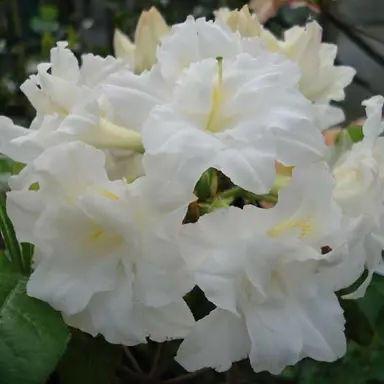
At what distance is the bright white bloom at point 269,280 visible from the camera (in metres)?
0.39

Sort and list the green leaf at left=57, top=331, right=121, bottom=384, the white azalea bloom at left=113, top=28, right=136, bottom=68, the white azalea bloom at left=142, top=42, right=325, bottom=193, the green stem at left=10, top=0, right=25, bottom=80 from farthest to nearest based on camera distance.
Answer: the green stem at left=10, top=0, right=25, bottom=80 → the white azalea bloom at left=113, top=28, right=136, bottom=68 → the green leaf at left=57, top=331, right=121, bottom=384 → the white azalea bloom at left=142, top=42, right=325, bottom=193

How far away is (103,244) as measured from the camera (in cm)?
43

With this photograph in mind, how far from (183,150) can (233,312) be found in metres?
0.09

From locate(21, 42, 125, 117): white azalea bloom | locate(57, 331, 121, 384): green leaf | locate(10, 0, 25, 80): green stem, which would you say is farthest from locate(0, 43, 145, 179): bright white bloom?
locate(10, 0, 25, 80): green stem

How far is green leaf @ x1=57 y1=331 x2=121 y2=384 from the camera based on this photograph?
1.60 ft

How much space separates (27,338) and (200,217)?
117 mm

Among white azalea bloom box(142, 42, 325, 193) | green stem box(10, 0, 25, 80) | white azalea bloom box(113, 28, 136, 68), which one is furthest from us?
green stem box(10, 0, 25, 80)

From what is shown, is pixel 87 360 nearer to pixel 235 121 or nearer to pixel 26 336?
pixel 26 336

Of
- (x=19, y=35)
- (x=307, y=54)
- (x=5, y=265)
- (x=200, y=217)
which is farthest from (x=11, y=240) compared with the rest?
(x=19, y=35)

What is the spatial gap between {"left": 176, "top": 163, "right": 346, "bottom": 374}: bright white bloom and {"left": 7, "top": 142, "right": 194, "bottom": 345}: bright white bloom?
16 mm

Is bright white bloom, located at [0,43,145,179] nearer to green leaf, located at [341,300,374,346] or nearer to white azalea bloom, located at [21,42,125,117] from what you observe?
white azalea bloom, located at [21,42,125,117]

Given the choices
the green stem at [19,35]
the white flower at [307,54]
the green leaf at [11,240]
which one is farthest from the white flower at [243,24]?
the green stem at [19,35]

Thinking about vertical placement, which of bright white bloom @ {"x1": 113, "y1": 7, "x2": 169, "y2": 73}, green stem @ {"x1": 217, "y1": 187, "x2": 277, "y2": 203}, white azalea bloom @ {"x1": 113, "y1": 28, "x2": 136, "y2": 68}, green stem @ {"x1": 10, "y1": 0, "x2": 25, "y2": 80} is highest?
bright white bloom @ {"x1": 113, "y1": 7, "x2": 169, "y2": 73}

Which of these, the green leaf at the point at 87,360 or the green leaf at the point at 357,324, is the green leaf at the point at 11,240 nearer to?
the green leaf at the point at 87,360
